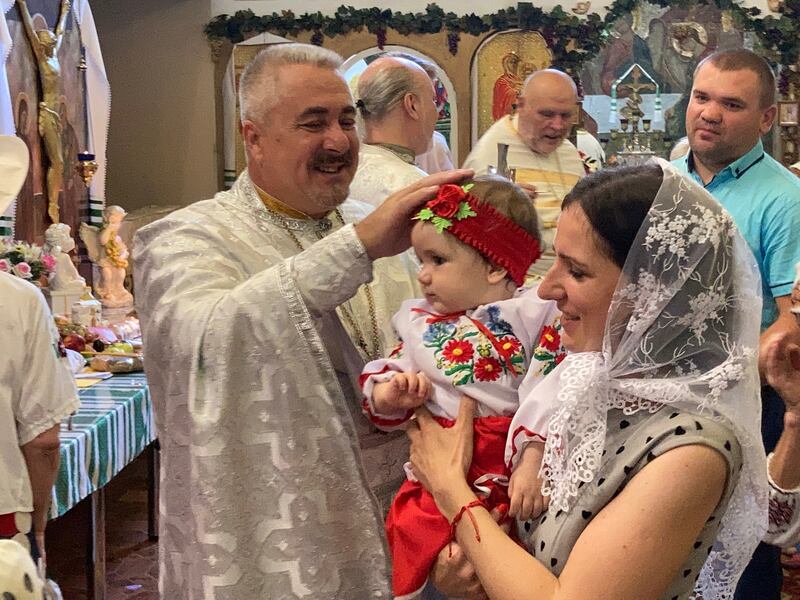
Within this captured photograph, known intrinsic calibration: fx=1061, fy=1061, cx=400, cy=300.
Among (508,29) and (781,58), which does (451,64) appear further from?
(781,58)

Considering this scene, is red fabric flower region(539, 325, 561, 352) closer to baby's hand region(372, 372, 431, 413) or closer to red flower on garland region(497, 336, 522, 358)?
red flower on garland region(497, 336, 522, 358)

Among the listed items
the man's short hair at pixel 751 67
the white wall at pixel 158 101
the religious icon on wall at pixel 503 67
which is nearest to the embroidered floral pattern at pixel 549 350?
the man's short hair at pixel 751 67

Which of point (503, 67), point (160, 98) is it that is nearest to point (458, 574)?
point (503, 67)

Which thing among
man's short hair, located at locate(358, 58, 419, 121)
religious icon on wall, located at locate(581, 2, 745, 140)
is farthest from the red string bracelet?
religious icon on wall, located at locate(581, 2, 745, 140)

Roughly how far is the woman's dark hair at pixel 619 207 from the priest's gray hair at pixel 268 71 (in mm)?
1043

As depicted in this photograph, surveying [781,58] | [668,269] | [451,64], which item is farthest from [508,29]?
[668,269]

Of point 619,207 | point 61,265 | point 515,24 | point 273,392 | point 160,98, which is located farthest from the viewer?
point 160,98

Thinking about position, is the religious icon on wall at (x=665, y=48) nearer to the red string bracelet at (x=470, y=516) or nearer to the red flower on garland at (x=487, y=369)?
the red flower on garland at (x=487, y=369)

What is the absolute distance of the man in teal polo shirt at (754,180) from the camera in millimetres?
3510

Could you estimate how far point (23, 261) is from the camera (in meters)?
5.20

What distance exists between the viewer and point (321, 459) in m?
2.31

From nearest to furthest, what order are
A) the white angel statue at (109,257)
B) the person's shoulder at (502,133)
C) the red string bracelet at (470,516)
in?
the red string bracelet at (470,516) → the person's shoulder at (502,133) → the white angel statue at (109,257)

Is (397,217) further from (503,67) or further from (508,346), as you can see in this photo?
(503,67)

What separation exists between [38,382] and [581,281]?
219cm
